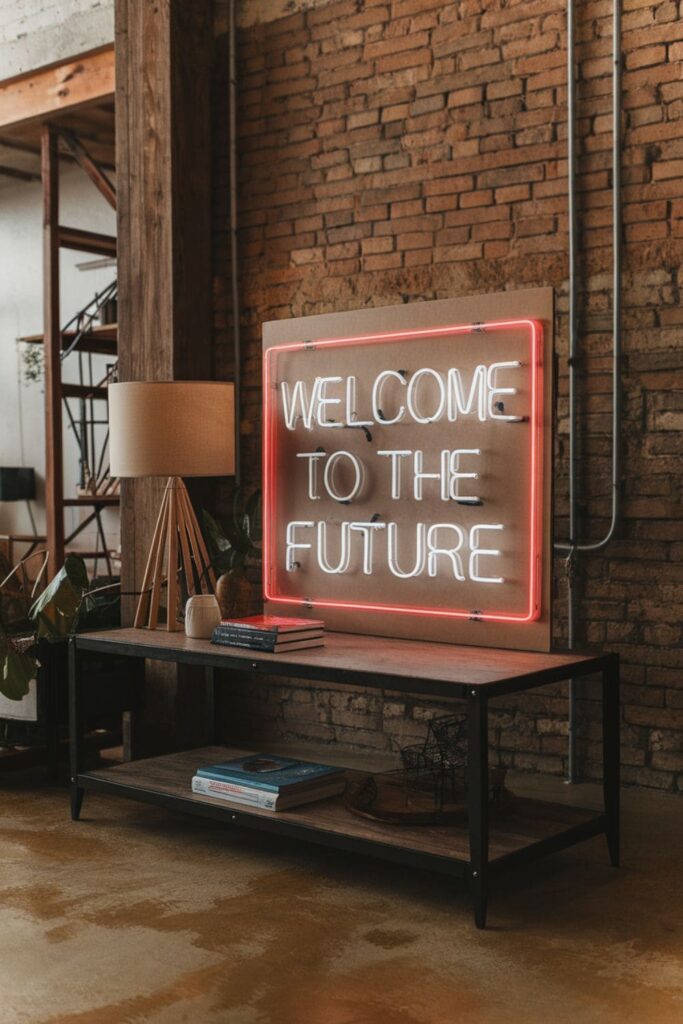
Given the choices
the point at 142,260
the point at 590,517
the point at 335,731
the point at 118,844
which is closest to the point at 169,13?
the point at 142,260

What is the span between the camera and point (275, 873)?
374 cm

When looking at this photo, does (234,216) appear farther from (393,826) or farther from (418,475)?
(393,826)

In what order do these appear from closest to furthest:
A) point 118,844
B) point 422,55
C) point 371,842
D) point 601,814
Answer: point 371,842 < point 601,814 < point 118,844 < point 422,55

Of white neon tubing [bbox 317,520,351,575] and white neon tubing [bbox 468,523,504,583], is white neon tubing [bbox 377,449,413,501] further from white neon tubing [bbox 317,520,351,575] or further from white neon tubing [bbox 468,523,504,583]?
white neon tubing [bbox 468,523,504,583]

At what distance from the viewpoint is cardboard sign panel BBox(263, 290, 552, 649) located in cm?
401

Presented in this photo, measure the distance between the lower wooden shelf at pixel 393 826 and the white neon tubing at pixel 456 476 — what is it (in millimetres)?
1034

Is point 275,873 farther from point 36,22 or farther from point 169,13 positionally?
point 36,22

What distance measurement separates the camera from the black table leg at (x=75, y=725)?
4316 millimetres

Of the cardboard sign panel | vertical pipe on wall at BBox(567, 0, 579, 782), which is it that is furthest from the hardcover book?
vertical pipe on wall at BBox(567, 0, 579, 782)

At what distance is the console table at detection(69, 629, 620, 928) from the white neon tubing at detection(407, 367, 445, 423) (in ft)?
2.64

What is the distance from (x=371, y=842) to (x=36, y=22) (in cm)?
515

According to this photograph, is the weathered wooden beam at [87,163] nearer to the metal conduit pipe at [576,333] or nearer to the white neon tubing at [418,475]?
the metal conduit pipe at [576,333]

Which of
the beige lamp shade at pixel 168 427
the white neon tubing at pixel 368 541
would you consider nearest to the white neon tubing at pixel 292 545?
the white neon tubing at pixel 368 541

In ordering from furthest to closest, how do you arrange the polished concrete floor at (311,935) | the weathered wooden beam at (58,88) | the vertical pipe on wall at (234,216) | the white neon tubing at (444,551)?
the weathered wooden beam at (58,88)
the vertical pipe on wall at (234,216)
the white neon tubing at (444,551)
the polished concrete floor at (311,935)
